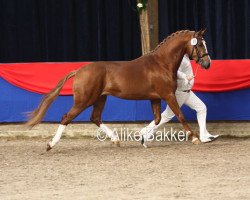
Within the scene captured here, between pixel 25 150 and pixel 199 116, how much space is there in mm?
2700

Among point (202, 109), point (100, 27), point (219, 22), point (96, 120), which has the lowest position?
point (96, 120)

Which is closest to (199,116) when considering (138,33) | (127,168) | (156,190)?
(127,168)

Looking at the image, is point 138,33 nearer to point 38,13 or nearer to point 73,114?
point 38,13

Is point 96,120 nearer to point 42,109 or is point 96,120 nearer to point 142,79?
point 42,109

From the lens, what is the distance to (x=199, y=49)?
37.2 feet

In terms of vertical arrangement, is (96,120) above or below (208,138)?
above

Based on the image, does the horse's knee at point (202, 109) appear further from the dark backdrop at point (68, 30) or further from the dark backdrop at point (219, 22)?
the dark backdrop at point (68, 30)

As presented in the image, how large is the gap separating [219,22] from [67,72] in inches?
225

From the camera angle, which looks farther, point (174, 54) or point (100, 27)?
point (100, 27)

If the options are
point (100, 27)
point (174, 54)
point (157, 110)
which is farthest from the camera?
point (100, 27)

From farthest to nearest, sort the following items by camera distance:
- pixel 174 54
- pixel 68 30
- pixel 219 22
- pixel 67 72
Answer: pixel 68 30 < pixel 219 22 < pixel 67 72 < pixel 174 54

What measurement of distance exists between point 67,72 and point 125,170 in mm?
3780

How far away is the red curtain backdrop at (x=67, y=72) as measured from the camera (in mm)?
12484

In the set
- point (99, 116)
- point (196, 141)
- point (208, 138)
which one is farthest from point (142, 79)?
point (208, 138)
